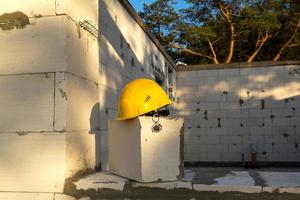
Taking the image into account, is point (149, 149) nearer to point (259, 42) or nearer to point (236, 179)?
point (236, 179)

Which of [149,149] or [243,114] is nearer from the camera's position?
[149,149]

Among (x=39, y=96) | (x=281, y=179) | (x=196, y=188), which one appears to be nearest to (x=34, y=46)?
(x=39, y=96)

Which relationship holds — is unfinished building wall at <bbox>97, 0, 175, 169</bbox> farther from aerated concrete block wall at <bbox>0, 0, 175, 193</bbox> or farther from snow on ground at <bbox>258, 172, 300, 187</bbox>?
snow on ground at <bbox>258, 172, 300, 187</bbox>

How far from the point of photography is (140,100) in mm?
3451

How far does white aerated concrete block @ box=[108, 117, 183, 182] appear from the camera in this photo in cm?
331

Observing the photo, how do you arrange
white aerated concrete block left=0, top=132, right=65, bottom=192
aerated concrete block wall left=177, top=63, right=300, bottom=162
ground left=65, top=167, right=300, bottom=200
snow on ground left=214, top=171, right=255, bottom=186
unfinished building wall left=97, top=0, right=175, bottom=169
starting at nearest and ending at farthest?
ground left=65, top=167, right=300, bottom=200, snow on ground left=214, top=171, right=255, bottom=186, white aerated concrete block left=0, top=132, right=65, bottom=192, unfinished building wall left=97, top=0, right=175, bottom=169, aerated concrete block wall left=177, top=63, right=300, bottom=162

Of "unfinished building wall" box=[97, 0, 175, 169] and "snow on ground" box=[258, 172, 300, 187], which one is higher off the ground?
"unfinished building wall" box=[97, 0, 175, 169]

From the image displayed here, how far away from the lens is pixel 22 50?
3596 mm

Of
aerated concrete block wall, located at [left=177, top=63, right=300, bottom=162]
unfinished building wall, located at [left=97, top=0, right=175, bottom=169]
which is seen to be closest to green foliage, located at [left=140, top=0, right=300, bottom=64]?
aerated concrete block wall, located at [left=177, top=63, right=300, bottom=162]

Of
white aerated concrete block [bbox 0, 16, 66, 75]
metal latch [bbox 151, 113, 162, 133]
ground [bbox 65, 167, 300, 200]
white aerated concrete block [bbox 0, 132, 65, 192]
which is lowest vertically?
ground [bbox 65, 167, 300, 200]

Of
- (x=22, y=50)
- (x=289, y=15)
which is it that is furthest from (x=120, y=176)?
(x=289, y=15)

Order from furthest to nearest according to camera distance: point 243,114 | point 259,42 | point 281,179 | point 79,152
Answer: point 259,42, point 243,114, point 79,152, point 281,179

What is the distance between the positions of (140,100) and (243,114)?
8.59 m

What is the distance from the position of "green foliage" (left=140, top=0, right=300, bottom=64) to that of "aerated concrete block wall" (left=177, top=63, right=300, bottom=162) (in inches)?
410
